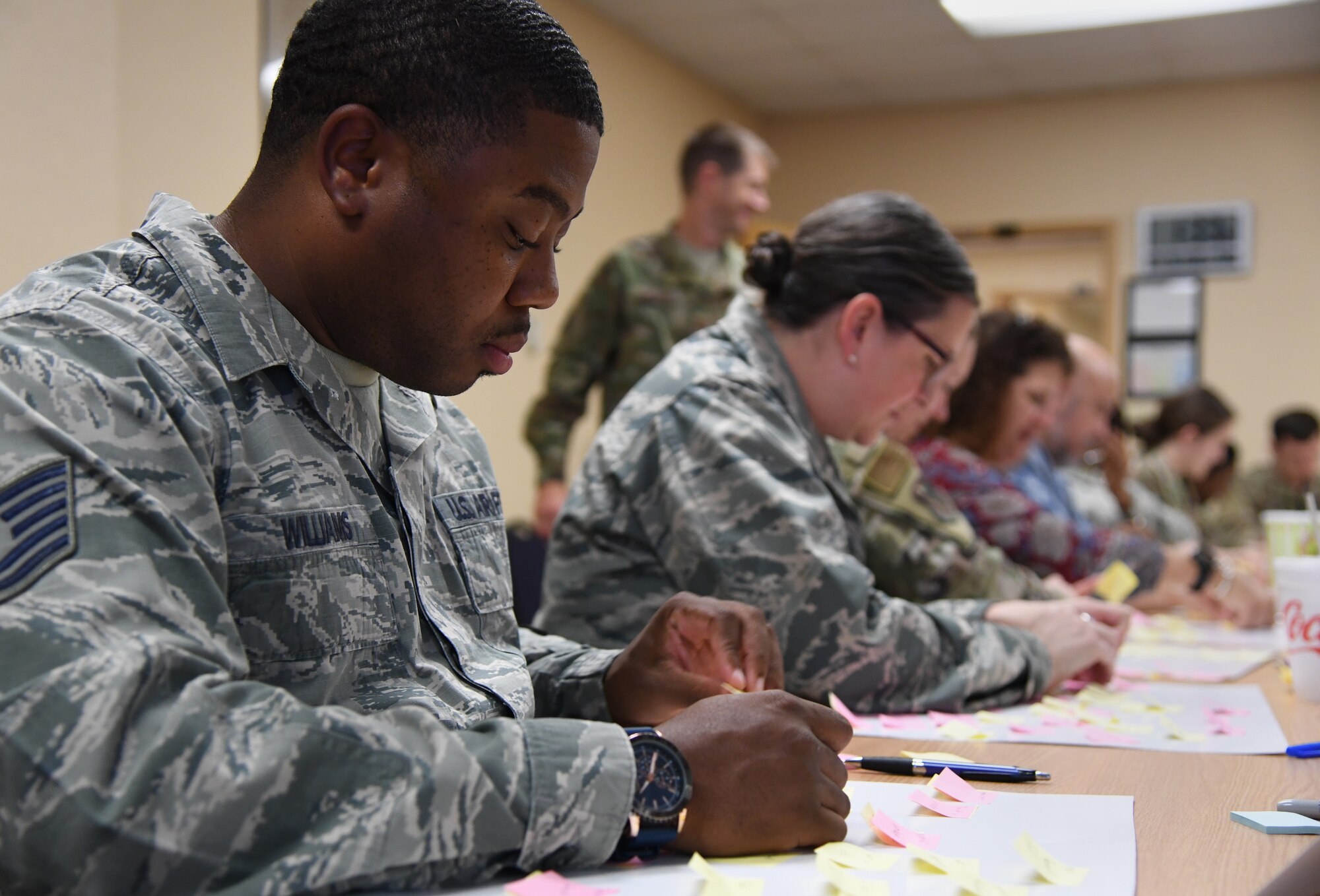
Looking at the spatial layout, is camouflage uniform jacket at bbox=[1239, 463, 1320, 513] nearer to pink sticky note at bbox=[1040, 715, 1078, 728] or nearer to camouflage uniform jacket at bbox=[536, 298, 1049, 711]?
camouflage uniform jacket at bbox=[536, 298, 1049, 711]

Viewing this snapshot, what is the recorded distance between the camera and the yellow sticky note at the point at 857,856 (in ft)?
2.61

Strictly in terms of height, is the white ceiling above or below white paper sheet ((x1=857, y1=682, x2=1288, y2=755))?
above

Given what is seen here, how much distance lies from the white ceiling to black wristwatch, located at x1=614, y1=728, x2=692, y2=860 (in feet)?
14.3

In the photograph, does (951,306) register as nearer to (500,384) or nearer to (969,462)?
(969,462)

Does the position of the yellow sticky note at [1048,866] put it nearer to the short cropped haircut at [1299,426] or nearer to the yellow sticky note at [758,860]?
the yellow sticky note at [758,860]

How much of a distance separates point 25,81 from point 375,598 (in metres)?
1.15

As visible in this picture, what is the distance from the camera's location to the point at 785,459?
1454 mm

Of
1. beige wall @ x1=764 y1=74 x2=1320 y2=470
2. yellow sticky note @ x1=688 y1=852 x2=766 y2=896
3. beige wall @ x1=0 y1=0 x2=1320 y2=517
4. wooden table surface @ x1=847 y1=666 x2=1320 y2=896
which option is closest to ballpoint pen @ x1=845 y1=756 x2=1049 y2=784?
wooden table surface @ x1=847 y1=666 x2=1320 y2=896

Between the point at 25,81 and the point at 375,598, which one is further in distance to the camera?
the point at 25,81

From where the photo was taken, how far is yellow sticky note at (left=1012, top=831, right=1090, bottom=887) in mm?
770

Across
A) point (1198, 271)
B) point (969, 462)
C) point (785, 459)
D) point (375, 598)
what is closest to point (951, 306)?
point (785, 459)

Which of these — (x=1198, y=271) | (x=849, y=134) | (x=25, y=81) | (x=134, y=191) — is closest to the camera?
(x=25, y=81)

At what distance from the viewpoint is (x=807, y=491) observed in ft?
4.77

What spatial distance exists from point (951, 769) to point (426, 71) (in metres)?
0.73
